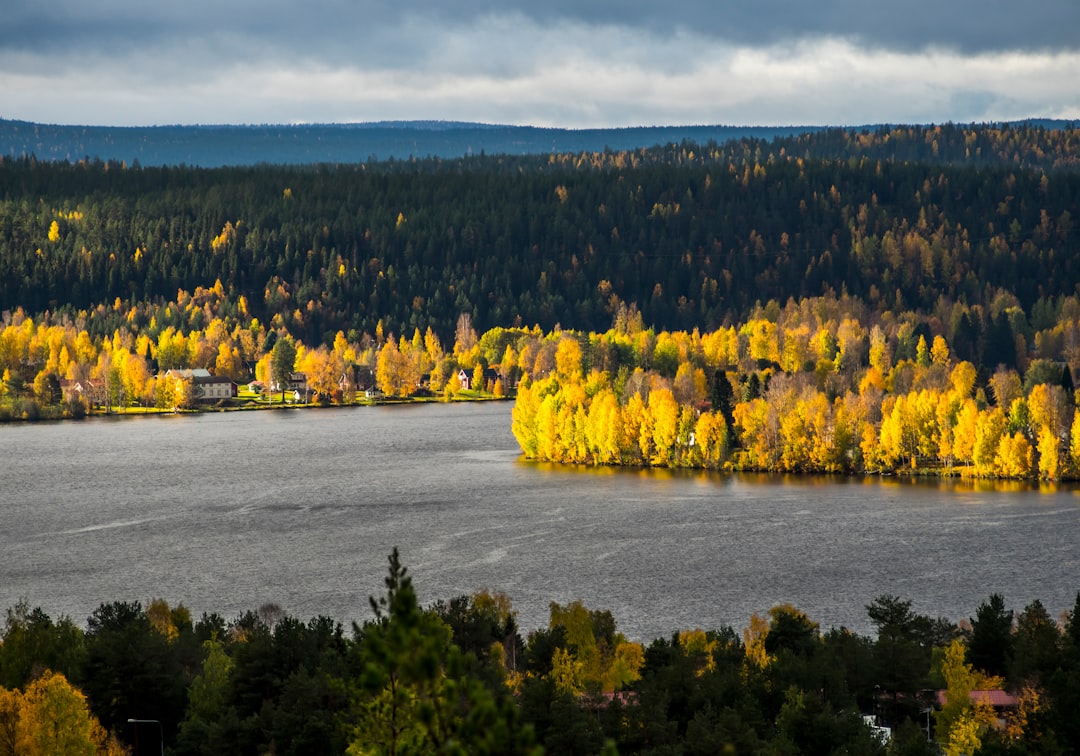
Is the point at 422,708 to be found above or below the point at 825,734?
above

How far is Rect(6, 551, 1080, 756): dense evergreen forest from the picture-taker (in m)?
30.0

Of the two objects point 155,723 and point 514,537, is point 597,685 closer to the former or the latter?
point 155,723

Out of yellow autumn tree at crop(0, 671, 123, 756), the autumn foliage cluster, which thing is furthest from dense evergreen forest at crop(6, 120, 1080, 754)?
the autumn foliage cluster

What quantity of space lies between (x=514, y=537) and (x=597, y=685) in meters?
27.7

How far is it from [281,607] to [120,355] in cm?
8834

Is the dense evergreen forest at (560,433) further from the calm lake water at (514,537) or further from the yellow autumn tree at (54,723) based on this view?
the calm lake water at (514,537)

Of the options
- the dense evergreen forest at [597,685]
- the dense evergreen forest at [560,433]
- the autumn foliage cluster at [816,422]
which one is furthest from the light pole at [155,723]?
the autumn foliage cluster at [816,422]

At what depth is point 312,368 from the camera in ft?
456

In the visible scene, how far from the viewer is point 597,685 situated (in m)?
33.3

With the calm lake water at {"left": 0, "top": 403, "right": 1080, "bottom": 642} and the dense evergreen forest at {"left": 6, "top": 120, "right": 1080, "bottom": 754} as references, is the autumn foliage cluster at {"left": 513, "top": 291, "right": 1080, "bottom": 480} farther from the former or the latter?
the calm lake water at {"left": 0, "top": 403, "right": 1080, "bottom": 642}

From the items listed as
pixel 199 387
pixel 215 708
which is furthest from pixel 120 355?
pixel 215 708

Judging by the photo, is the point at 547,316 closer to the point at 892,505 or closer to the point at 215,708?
the point at 892,505

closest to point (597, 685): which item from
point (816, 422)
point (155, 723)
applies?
point (155, 723)

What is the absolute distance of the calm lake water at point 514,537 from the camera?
165 ft
